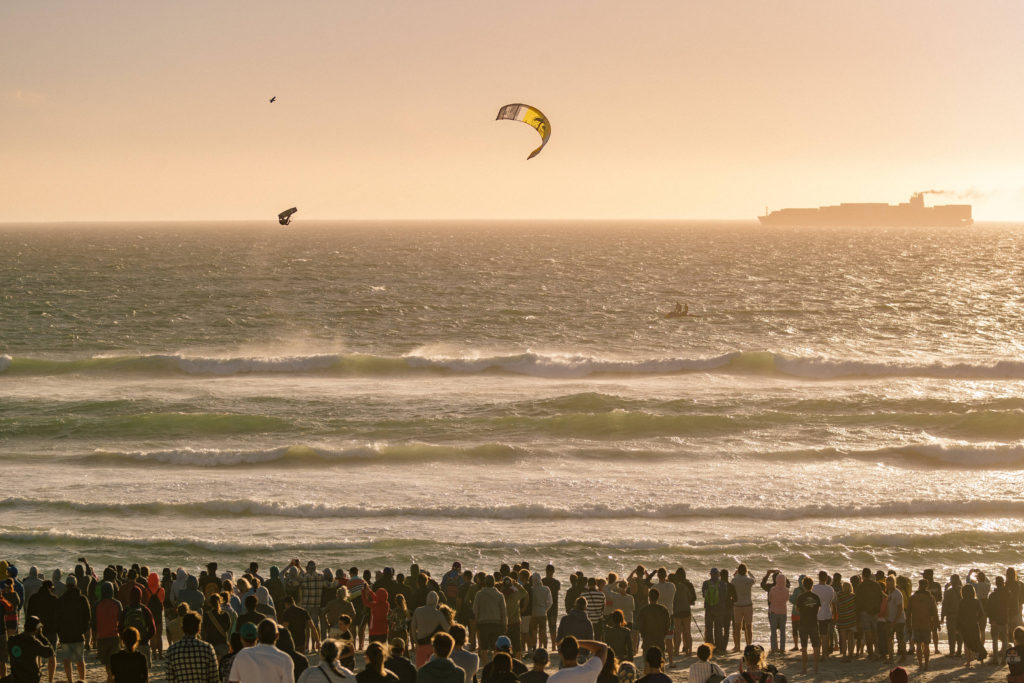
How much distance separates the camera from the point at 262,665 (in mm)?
6090

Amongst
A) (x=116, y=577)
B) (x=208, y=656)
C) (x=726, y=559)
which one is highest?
(x=208, y=656)

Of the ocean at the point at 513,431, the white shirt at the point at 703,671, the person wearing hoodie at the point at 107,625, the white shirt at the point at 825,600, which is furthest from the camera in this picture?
the ocean at the point at 513,431

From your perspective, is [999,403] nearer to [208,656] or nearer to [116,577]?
[116,577]

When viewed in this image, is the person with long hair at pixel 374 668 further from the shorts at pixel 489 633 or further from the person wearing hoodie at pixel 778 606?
the person wearing hoodie at pixel 778 606

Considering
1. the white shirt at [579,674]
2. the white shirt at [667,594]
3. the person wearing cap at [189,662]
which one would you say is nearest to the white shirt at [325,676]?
the person wearing cap at [189,662]

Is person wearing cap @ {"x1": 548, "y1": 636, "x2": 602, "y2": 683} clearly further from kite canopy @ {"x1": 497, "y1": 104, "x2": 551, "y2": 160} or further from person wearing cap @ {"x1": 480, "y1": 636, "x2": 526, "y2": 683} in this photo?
kite canopy @ {"x1": 497, "y1": 104, "x2": 551, "y2": 160}

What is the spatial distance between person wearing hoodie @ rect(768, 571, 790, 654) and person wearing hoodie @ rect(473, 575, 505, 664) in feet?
11.8

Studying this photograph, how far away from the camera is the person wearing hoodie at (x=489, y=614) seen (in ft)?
36.2

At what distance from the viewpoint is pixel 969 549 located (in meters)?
18.8

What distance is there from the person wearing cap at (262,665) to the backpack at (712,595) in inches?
304

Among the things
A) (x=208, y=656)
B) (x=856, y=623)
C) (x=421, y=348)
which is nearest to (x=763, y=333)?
(x=421, y=348)

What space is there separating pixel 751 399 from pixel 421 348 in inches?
787

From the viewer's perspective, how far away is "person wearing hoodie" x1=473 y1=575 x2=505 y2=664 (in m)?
11.0

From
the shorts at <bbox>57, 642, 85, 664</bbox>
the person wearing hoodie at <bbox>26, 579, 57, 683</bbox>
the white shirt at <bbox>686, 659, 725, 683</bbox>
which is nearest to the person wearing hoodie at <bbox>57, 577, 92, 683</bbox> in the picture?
the shorts at <bbox>57, 642, 85, 664</bbox>
